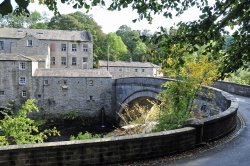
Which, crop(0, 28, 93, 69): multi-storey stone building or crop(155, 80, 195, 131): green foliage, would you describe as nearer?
crop(155, 80, 195, 131): green foliage

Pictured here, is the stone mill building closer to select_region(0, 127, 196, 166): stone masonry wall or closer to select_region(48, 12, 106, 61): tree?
select_region(48, 12, 106, 61): tree

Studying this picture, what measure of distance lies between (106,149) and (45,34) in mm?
42973

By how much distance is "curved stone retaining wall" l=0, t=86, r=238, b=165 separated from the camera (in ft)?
23.4

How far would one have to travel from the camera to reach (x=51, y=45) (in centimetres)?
4709

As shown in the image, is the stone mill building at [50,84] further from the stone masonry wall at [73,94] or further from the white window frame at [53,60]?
the white window frame at [53,60]

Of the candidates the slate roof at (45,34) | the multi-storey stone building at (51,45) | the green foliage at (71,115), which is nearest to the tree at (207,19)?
the green foliage at (71,115)

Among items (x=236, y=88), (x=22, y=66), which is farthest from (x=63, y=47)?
(x=236, y=88)

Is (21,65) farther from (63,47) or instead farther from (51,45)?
(63,47)

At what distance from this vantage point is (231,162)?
323 inches

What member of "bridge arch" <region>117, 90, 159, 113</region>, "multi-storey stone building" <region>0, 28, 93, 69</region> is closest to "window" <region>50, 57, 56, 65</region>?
"multi-storey stone building" <region>0, 28, 93, 69</region>

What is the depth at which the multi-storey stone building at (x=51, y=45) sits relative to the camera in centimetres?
4356

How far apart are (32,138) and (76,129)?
18.8 meters

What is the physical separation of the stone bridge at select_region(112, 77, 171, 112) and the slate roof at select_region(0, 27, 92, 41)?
45.5 feet

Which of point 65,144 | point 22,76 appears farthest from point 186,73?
point 22,76
